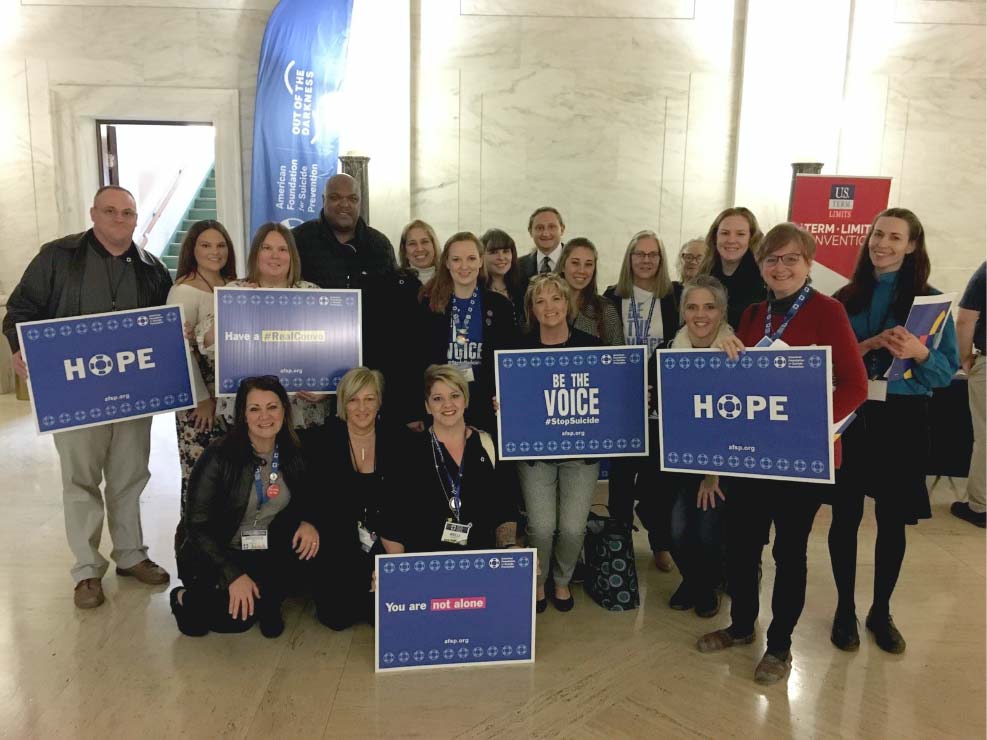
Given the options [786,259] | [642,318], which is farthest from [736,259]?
Result: [786,259]

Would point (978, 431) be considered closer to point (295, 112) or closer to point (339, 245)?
point (339, 245)

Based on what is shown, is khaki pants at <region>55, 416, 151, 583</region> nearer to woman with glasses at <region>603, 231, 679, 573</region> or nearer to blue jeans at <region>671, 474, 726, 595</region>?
woman with glasses at <region>603, 231, 679, 573</region>

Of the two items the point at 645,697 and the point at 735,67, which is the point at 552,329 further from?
the point at 735,67

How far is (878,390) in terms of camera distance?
3.03 m

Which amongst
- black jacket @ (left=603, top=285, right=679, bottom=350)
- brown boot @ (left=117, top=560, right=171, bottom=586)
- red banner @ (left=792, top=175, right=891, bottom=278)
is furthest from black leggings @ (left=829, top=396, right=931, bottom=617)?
red banner @ (left=792, top=175, right=891, bottom=278)

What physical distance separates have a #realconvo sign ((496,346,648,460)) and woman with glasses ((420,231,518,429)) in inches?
11.1

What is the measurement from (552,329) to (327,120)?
4.92 m

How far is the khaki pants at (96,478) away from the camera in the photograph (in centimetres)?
353

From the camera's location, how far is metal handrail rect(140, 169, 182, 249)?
1164 centimetres

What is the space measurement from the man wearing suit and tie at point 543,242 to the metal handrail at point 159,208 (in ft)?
28.8

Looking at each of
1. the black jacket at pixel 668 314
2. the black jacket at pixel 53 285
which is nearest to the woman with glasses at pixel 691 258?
the black jacket at pixel 668 314

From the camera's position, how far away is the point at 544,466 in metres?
3.49

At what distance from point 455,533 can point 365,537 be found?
0.45 m

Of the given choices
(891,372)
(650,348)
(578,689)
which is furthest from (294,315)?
(891,372)
